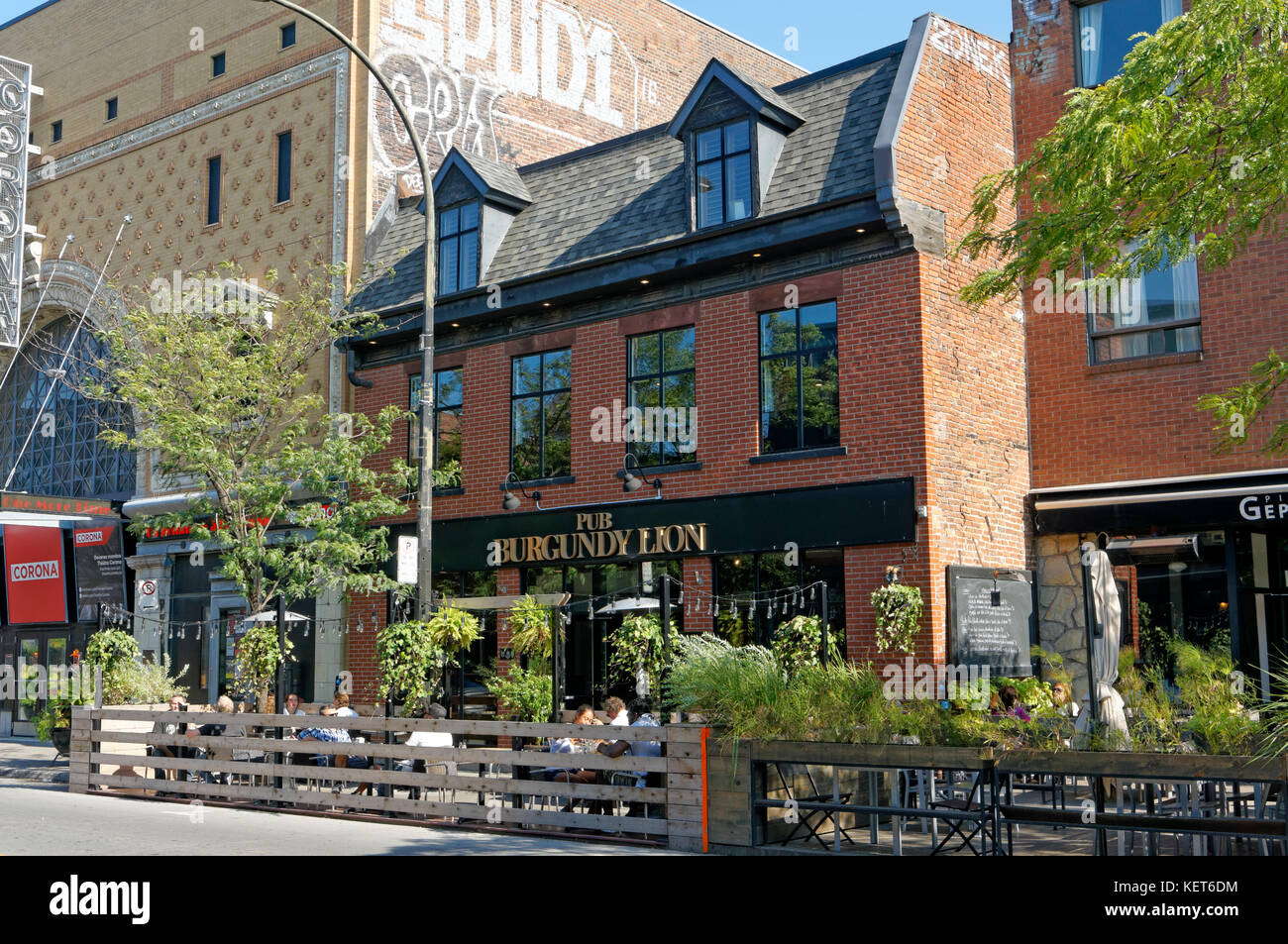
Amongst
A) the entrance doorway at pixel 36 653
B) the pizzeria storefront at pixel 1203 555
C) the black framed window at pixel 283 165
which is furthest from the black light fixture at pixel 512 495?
the entrance doorway at pixel 36 653

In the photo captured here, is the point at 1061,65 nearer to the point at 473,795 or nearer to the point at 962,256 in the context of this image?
the point at 962,256

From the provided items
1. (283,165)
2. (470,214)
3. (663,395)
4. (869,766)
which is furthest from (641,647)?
(283,165)

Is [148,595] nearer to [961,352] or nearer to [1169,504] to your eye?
[961,352]

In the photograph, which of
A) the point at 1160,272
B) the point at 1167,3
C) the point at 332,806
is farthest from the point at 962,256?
the point at 332,806

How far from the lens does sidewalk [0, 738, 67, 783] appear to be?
19422 millimetres

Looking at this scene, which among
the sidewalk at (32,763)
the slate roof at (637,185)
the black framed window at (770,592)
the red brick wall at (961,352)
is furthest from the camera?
the sidewalk at (32,763)

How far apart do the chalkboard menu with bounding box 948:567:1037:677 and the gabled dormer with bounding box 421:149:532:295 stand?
32.6 ft

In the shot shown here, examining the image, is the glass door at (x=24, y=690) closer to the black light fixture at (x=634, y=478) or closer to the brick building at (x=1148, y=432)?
the black light fixture at (x=634, y=478)

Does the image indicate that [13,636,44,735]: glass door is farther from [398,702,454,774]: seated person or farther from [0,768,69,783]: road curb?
[398,702,454,774]: seated person

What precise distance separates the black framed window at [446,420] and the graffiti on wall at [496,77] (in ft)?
15.5

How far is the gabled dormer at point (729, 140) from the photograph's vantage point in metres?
19.1

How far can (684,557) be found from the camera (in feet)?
62.8

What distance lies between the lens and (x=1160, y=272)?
18.1m
